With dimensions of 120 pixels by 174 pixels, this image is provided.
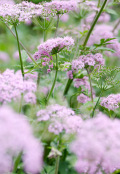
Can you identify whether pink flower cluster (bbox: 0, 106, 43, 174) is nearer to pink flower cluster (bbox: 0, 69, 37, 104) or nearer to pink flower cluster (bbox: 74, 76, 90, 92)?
pink flower cluster (bbox: 0, 69, 37, 104)

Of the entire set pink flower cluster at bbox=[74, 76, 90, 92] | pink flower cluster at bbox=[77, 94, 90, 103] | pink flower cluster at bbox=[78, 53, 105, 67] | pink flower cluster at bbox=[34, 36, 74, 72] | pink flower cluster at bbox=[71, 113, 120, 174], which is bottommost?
pink flower cluster at bbox=[77, 94, 90, 103]

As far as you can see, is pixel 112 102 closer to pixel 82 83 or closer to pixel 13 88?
pixel 82 83

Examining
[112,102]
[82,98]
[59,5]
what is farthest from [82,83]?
[59,5]

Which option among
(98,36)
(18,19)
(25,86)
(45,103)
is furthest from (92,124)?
(98,36)

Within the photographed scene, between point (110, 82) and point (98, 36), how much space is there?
113cm

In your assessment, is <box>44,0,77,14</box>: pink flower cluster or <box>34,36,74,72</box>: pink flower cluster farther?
<box>44,0,77,14</box>: pink flower cluster

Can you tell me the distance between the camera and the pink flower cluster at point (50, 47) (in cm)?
193

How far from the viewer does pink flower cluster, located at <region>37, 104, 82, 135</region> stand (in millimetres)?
1509

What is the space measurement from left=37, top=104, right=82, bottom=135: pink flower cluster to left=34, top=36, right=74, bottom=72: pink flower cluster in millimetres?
530

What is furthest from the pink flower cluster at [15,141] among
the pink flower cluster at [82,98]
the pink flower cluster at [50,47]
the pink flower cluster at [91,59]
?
the pink flower cluster at [82,98]

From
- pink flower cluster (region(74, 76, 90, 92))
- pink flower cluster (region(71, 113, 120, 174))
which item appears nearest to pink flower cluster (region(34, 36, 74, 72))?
pink flower cluster (region(74, 76, 90, 92))

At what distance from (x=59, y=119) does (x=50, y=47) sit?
658mm

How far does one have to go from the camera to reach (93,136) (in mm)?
1191

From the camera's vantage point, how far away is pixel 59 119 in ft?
5.19
